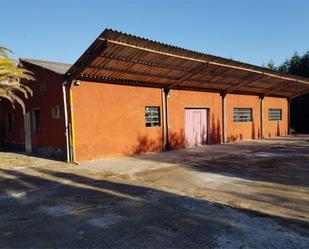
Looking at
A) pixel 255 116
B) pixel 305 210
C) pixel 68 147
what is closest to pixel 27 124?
pixel 68 147

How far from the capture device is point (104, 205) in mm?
6148

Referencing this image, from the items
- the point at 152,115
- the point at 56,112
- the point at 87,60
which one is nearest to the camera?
the point at 87,60

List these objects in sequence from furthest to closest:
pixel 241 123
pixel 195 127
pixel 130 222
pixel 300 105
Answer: pixel 300 105 → pixel 241 123 → pixel 195 127 → pixel 130 222

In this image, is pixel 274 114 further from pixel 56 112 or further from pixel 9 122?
pixel 9 122

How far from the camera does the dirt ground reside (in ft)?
14.5

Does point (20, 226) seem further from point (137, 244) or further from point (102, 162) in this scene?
point (102, 162)

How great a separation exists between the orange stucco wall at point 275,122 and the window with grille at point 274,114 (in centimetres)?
26

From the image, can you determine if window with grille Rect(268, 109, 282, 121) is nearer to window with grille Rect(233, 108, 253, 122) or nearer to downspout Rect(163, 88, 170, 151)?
window with grille Rect(233, 108, 253, 122)

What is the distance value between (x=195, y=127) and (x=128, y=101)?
5.31 meters

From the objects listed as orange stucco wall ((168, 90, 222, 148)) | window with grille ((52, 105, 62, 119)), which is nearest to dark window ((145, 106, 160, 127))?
orange stucco wall ((168, 90, 222, 148))

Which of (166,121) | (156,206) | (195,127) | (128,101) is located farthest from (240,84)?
(156,206)

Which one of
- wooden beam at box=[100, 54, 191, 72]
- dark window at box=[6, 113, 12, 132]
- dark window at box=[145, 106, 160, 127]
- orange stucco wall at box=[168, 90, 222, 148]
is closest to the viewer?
wooden beam at box=[100, 54, 191, 72]

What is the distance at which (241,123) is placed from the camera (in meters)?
20.7

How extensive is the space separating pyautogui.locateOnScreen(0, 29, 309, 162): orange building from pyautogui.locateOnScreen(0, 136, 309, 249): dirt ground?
7.59 feet
